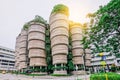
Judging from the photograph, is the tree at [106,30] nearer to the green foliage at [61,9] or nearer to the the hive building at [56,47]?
the the hive building at [56,47]

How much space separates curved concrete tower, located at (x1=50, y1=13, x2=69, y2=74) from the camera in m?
64.5

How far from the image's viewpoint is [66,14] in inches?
2872

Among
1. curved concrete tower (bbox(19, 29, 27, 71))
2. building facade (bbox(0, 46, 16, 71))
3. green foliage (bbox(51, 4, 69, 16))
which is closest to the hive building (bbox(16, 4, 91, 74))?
green foliage (bbox(51, 4, 69, 16))

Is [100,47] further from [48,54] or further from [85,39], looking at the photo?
[48,54]

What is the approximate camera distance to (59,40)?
66.2 meters

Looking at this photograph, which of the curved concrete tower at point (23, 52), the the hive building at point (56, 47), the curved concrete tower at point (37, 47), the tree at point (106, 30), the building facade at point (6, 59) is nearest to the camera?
the tree at point (106, 30)

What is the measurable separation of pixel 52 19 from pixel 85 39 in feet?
172

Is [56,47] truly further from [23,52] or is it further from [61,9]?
[23,52]

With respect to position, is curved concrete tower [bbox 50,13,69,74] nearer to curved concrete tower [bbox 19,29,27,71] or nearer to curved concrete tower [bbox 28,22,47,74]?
curved concrete tower [bbox 28,22,47,74]

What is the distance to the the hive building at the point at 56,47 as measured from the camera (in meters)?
65.8

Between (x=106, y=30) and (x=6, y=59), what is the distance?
120m

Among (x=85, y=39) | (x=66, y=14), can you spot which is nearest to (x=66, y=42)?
(x=66, y=14)

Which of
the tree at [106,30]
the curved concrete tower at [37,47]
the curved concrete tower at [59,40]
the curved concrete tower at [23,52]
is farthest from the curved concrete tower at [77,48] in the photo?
the tree at [106,30]

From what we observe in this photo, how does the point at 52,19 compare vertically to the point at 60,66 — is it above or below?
above
